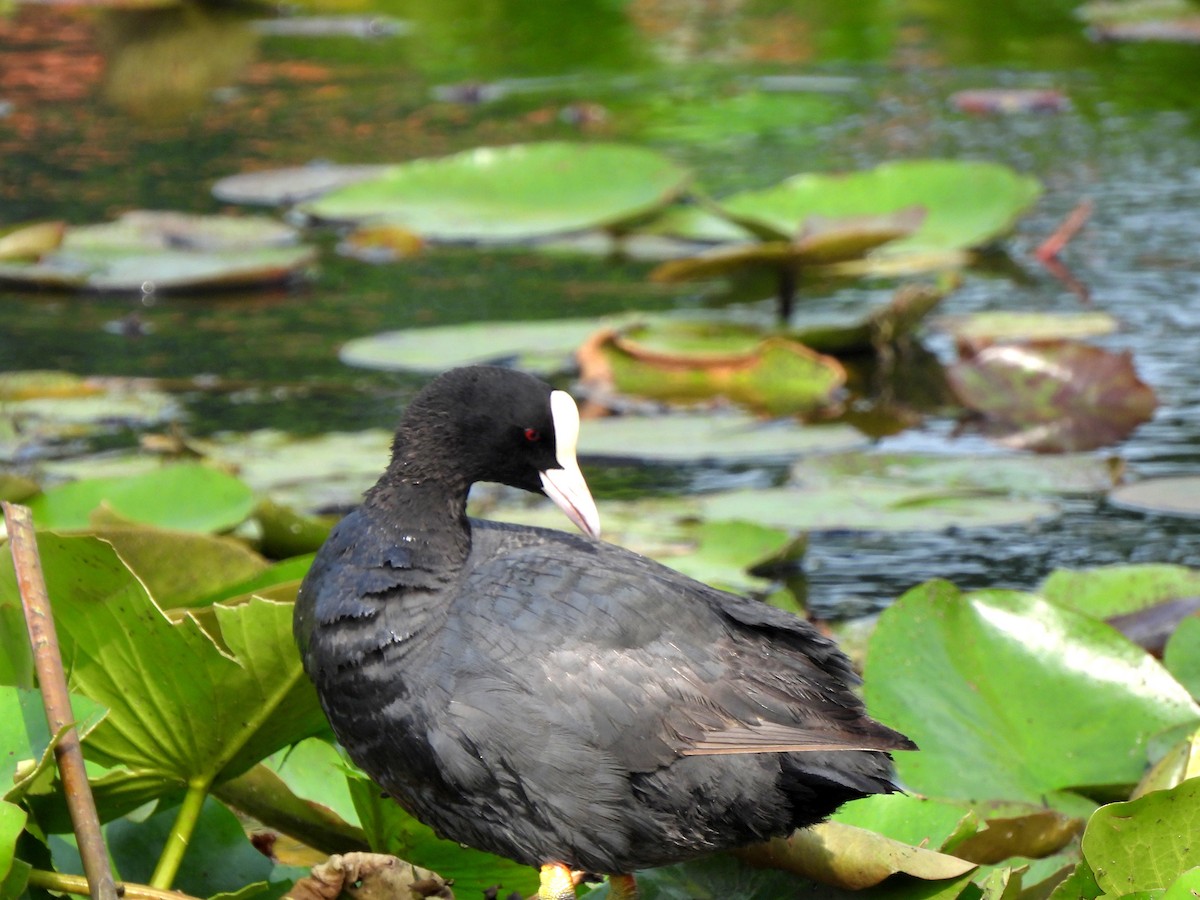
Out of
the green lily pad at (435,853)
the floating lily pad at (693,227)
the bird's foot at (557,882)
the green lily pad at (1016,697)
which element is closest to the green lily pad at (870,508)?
the green lily pad at (1016,697)

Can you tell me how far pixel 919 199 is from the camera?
5.04m

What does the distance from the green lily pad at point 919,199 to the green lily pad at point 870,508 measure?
162 cm

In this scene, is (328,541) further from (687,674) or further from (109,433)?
(109,433)

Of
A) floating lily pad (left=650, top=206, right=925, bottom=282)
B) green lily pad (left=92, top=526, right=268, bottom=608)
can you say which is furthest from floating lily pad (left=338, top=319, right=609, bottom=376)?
green lily pad (left=92, top=526, right=268, bottom=608)

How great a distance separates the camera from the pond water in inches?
150

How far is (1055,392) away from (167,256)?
2.50m

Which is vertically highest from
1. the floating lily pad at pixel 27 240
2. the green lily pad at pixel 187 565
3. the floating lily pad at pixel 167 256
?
the green lily pad at pixel 187 565

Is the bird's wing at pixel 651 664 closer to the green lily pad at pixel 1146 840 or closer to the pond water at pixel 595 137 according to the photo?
the green lily pad at pixel 1146 840

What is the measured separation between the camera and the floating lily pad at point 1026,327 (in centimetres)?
417

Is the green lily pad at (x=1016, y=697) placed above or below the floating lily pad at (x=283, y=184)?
above

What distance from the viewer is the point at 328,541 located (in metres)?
1.93

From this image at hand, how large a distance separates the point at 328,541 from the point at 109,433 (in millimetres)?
1929

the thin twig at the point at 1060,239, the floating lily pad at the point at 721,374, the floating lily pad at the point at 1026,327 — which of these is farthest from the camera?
the thin twig at the point at 1060,239

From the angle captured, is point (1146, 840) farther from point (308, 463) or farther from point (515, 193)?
point (515, 193)
